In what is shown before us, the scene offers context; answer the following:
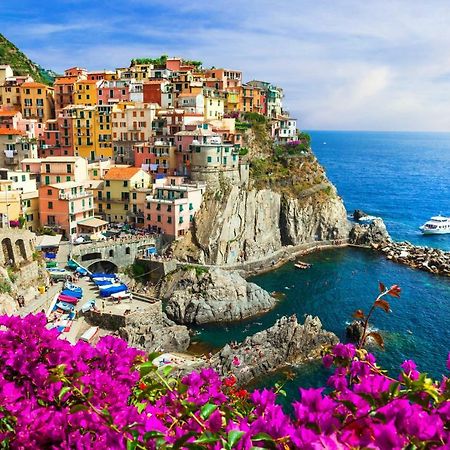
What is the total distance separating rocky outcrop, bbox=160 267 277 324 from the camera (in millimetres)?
43438

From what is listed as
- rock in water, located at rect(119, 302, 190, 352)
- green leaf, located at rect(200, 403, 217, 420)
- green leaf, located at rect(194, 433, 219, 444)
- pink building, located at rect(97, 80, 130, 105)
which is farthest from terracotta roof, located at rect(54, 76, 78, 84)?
green leaf, located at rect(194, 433, 219, 444)

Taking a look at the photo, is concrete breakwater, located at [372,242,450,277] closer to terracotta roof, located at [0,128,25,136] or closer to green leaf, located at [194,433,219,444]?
terracotta roof, located at [0,128,25,136]

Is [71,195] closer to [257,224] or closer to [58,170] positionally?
[58,170]

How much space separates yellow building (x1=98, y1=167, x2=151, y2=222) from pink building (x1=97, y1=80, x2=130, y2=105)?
19.2 m

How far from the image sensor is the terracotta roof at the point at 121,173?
55.5m

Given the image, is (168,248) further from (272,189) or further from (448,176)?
(448,176)

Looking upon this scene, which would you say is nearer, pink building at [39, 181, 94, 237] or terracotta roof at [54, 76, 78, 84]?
pink building at [39, 181, 94, 237]

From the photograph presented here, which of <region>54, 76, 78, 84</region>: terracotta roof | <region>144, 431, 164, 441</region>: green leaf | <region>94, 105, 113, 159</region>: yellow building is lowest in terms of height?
<region>144, 431, 164, 441</region>: green leaf

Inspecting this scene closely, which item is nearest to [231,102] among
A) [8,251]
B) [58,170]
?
[58,170]

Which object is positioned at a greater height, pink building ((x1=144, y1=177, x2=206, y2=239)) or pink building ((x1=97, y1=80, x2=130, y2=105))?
pink building ((x1=97, y1=80, x2=130, y2=105))

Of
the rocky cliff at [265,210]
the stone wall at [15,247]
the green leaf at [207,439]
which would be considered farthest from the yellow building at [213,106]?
the green leaf at [207,439]

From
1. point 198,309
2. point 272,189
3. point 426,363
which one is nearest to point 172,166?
point 272,189

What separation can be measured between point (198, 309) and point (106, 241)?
1188 centimetres

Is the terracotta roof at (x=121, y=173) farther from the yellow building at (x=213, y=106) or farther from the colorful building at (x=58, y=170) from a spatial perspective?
the yellow building at (x=213, y=106)
